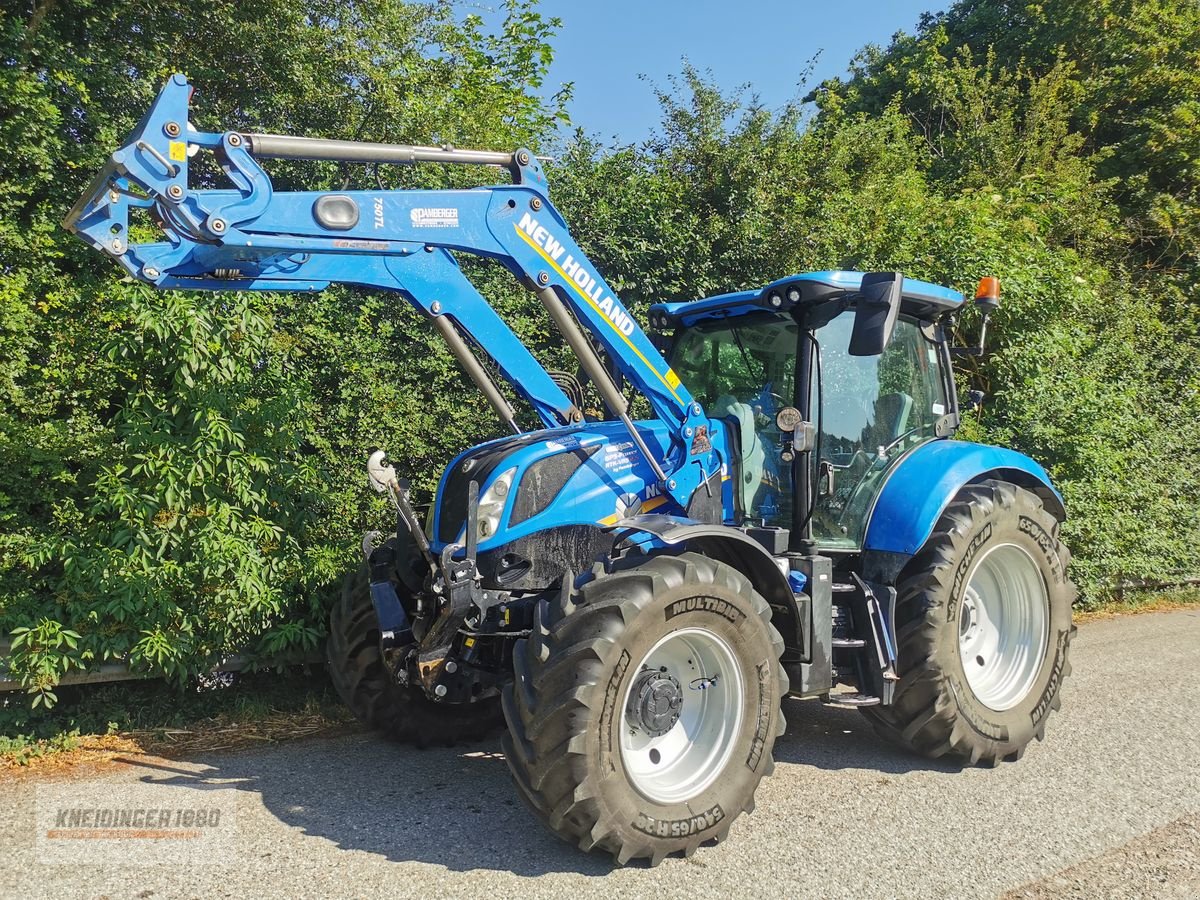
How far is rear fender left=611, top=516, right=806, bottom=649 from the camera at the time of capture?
13.0 feet

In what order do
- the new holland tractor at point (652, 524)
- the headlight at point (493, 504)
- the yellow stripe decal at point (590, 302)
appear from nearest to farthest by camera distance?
the new holland tractor at point (652, 524) → the yellow stripe decal at point (590, 302) → the headlight at point (493, 504)

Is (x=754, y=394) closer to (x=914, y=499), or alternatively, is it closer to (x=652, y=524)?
(x=914, y=499)

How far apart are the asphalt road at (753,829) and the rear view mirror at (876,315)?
207 cm

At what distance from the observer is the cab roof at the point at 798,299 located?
4492mm

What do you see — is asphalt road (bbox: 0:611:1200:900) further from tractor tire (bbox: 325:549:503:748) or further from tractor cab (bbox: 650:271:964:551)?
tractor cab (bbox: 650:271:964:551)

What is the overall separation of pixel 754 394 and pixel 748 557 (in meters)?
1.12

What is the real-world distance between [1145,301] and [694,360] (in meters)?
9.24

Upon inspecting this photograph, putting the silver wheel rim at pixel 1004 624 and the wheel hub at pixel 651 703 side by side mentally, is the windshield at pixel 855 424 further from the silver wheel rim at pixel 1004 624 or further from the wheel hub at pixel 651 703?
the wheel hub at pixel 651 703

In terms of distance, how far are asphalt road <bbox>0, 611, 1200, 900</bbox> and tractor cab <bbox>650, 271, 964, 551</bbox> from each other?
1317 mm

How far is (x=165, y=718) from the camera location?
5.20m

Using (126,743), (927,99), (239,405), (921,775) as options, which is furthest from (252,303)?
(927,99)

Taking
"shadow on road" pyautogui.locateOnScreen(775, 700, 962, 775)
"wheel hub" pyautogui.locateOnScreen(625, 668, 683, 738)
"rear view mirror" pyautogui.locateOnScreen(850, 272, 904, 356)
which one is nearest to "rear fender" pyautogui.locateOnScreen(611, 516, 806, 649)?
"wheel hub" pyautogui.locateOnScreen(625, 668, 683, 738)

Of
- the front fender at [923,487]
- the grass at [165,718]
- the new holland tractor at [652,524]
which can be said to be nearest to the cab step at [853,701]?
the new holland tractor at [652,524]

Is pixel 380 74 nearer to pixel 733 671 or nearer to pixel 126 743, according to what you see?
pixel 126 743
